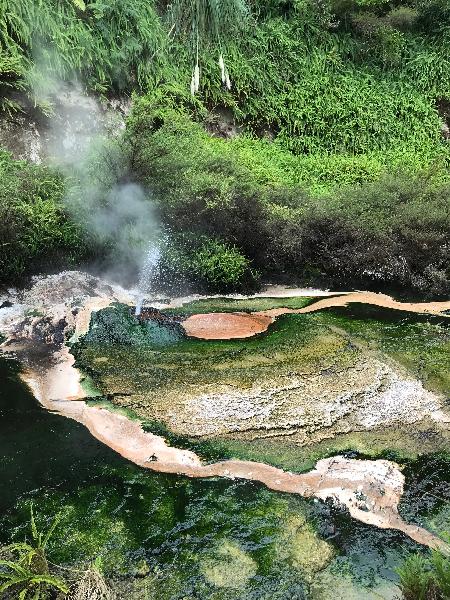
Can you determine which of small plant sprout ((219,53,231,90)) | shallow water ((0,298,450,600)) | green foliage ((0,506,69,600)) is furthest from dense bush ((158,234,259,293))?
green foliage ((0,506,69,600))

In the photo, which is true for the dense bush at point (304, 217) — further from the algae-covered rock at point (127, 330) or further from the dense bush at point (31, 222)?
the algae-covered rock at point (127, 330)

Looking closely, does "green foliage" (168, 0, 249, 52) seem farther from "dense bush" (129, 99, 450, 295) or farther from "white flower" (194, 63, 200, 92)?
"dense bush" (129, 99, 450, 295)

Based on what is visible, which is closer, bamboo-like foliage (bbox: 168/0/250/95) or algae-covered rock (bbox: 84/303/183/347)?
algae-covered rock (bbox: 84/303/183/347)

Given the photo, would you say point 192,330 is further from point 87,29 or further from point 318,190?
point 87,29

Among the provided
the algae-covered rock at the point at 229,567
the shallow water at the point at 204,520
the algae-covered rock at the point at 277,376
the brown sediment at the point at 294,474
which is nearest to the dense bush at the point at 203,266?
the algae-covered rock at the point at 277,376

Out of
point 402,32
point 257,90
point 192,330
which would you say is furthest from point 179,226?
point 402,32
